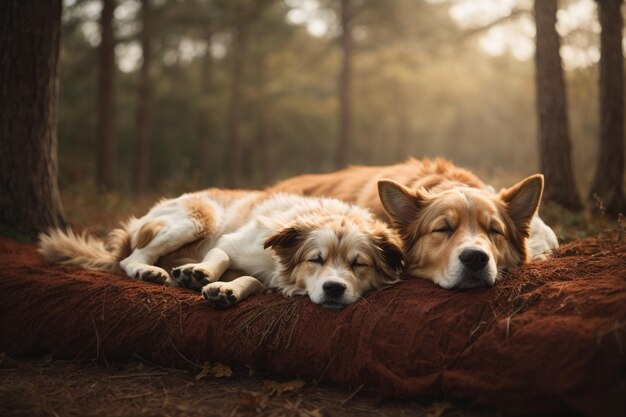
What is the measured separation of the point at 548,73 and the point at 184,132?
37952mm

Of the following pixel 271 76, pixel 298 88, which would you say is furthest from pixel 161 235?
pixel 298 88

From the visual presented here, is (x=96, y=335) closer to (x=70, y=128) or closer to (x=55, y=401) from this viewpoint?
(x=55, y=401)

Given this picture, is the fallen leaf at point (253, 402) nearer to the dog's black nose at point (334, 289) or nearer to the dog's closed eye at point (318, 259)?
the dog's black nose at point (334, 289)

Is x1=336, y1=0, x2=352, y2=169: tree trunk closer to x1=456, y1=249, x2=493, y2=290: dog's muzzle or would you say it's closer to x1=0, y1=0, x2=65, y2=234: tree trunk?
x1=0, y1=0, x2=65, y2=234: tree trunk

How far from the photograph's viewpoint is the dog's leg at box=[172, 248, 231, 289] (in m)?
4.39

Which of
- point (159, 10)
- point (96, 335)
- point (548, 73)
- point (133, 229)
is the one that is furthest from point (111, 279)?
point (159, 10)

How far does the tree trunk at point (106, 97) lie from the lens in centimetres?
1473

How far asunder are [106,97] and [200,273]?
12960 millimetres

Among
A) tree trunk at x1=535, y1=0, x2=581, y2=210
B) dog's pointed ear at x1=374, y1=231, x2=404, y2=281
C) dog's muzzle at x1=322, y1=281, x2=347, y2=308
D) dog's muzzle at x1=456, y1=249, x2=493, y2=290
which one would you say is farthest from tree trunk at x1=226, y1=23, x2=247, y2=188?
dog's muzzle at x1=456, y1=249, x2=493, y2=290

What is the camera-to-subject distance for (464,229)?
409cm

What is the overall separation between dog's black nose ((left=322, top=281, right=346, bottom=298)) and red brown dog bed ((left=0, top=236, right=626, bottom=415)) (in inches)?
5.3

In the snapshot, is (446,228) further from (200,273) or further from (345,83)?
(345,83)

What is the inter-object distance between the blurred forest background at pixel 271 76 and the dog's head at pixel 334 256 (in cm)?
573

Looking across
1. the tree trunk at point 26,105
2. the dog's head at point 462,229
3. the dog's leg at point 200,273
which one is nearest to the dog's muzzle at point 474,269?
the dog's head at point 462,229
